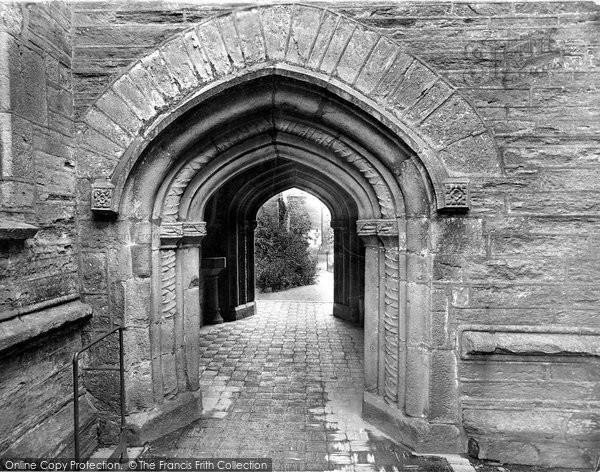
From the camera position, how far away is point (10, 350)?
215cm

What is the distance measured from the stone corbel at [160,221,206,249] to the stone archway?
0.04 ft

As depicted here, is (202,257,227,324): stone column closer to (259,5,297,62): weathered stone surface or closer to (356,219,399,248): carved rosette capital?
(356,219,399,248): carved rosette capital

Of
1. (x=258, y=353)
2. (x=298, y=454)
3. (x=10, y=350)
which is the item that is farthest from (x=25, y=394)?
(x=258, y=353)

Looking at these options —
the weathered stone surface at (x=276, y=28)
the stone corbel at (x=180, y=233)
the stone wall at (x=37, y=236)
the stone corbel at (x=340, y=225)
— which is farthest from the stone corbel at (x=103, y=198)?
the stone corbel at (x=340, y=225)

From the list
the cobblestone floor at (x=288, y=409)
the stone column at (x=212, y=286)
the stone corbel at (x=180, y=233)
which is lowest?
the cobblestone floor at (x=288, y=409)

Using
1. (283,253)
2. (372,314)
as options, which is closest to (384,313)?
(372,314)

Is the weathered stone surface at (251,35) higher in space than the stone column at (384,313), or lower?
higher

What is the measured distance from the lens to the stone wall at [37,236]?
2.23 meters

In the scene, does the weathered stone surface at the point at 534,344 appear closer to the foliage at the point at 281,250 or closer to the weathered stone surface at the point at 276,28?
the weathered stone surface at the point at 276,28

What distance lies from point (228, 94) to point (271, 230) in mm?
8991

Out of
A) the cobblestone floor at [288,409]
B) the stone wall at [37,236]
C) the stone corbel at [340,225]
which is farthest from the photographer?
the stone corbel at [340,225]

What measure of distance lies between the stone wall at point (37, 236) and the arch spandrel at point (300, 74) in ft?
1.28

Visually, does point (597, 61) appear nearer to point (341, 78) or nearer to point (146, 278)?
point (341, 78)

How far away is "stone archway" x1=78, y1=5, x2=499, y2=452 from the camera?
2.66m
